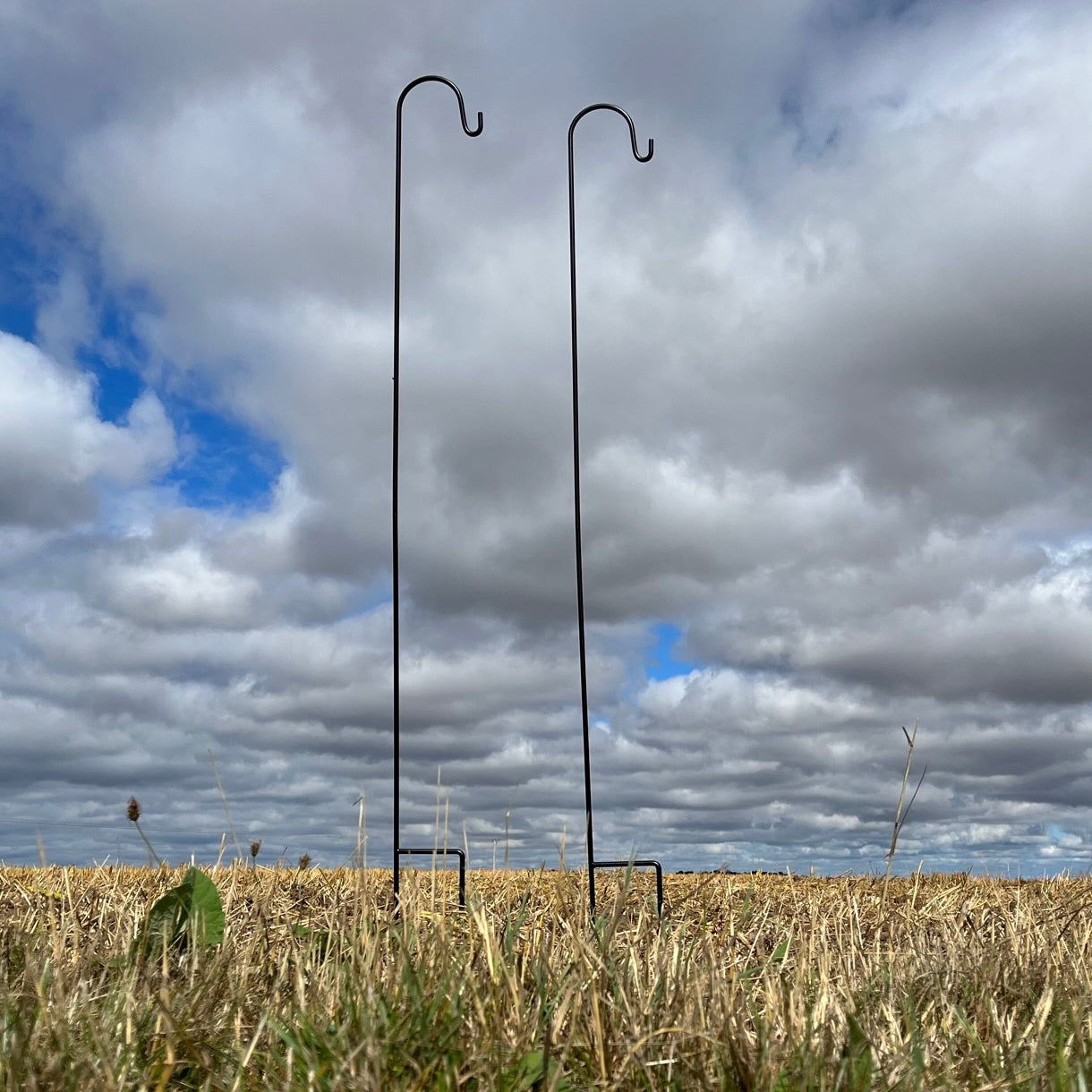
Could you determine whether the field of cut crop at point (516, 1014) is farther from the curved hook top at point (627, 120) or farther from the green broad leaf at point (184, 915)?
the curved hook top at point (627, 120)

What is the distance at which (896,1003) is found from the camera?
4.58 m

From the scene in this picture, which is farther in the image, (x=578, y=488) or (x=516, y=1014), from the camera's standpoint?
(x=578, y=488)

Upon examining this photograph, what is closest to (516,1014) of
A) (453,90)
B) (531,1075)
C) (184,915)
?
(531,1075)

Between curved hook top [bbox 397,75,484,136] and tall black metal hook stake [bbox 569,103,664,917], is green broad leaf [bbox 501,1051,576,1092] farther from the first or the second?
curved hook top [bbox 397,75,484,136]

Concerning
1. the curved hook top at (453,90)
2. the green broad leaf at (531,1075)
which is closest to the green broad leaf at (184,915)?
the green broad leaf at (531,1075)

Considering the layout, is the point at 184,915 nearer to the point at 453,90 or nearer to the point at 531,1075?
the point at 531,1075

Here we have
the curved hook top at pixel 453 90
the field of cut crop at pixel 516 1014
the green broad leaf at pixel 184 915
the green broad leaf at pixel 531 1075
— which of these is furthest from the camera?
the curved hook top at pixel 453 90

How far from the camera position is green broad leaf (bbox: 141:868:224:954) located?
5.28 metres

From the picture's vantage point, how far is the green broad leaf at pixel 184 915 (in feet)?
17.3

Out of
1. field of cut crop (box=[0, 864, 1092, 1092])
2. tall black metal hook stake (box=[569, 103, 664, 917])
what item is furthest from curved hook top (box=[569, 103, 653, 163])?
field of cut crop (box=[0, 864, 1092, 1092])

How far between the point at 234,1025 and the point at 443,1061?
102 centimetres

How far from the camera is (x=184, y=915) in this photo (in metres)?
5.39

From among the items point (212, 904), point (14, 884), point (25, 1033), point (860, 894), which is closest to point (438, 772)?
point (212, 904)

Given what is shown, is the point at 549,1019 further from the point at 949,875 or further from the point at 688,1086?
the point at 949,875
